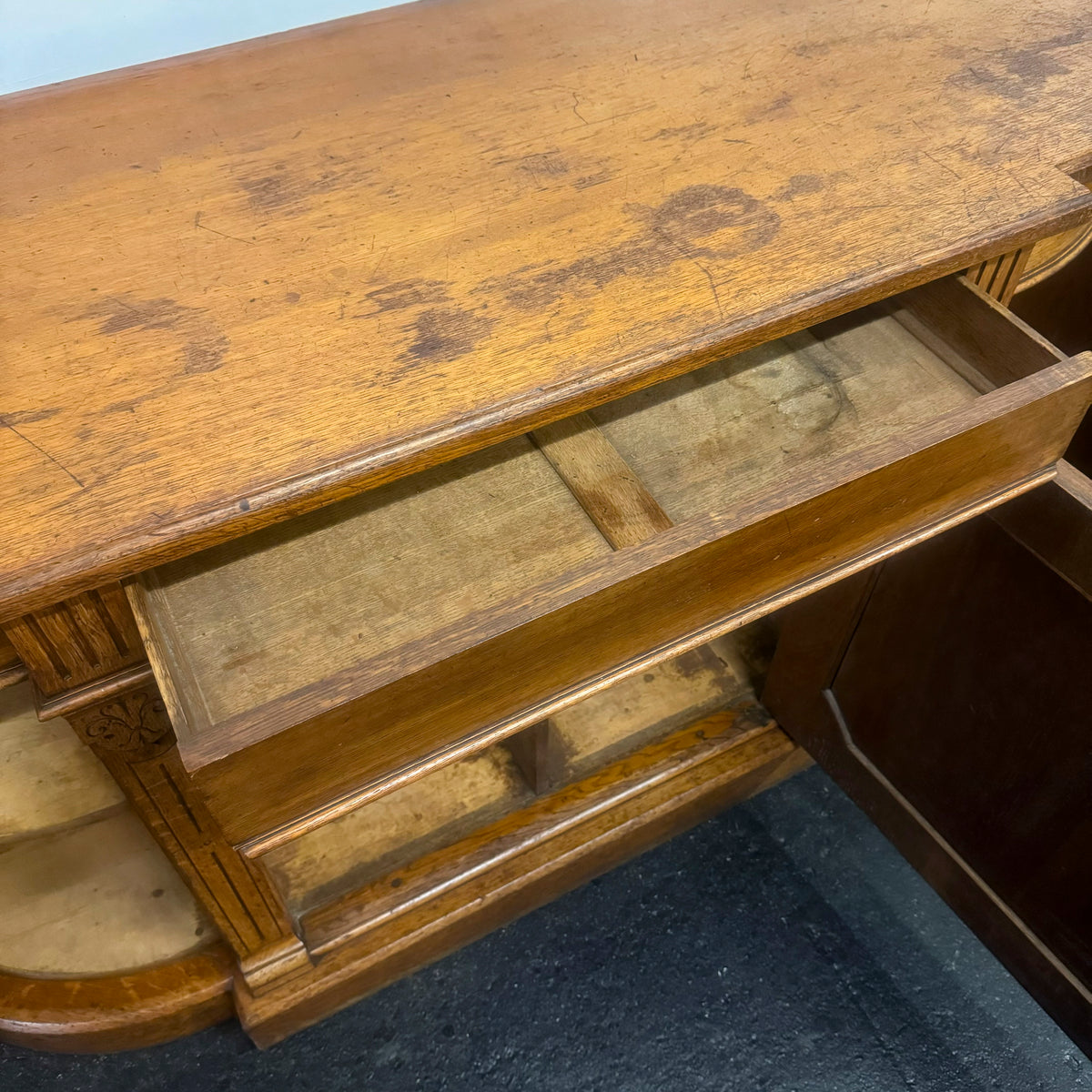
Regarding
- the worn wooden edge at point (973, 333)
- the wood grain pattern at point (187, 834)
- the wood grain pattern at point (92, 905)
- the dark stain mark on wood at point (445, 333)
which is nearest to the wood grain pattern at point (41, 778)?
the wood grain pattern at point (92, 905)

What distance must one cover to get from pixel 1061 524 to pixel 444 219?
20.0 inches

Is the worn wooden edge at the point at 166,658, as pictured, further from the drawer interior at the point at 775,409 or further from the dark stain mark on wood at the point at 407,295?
the drawer interior at the point at 775,409

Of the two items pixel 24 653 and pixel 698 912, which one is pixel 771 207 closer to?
pixel 24 653

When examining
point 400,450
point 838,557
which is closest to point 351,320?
point 400,450

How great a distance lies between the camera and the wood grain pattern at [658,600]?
57 centimetres

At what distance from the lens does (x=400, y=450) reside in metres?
0.58

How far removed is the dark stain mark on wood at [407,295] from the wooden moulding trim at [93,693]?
275mm

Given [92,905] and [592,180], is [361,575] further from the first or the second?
[92,905]

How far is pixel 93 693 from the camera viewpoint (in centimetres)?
64

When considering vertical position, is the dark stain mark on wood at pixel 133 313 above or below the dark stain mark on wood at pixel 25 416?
above

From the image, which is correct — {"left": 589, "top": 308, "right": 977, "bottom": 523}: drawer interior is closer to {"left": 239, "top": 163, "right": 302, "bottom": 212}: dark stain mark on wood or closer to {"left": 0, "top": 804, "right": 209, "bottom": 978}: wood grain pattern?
{"left": 239, "top": 163, "right": 302, "bottom": 212}: dark stain mark on wood

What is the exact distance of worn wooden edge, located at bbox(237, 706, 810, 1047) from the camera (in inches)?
41.3

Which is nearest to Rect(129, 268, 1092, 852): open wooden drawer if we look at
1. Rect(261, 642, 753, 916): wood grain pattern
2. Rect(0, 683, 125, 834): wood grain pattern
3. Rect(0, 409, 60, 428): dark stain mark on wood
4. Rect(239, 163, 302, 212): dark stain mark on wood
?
Rect(0, 409, 60, 428): dark stain mark on wood

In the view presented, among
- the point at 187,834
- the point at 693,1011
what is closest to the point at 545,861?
the point at 693,1011
